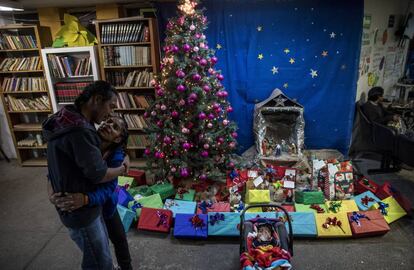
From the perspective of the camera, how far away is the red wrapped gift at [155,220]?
2791mm

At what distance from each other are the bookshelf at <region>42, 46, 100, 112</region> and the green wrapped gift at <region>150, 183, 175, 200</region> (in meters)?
1.92

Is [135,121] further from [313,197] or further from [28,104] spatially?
[313,197]

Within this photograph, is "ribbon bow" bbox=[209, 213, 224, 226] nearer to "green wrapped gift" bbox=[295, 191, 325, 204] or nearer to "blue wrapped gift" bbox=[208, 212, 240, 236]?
"blue wrapped gift" bbox=[208, 212, 240, 236]

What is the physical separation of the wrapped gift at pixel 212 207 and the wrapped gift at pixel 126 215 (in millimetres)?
692

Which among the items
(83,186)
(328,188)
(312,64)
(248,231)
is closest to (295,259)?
(248,231)

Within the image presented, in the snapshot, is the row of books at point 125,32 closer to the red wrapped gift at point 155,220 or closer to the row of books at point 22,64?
the row of books at point 22,64

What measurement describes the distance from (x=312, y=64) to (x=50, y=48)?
378cm

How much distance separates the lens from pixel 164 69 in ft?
10.9

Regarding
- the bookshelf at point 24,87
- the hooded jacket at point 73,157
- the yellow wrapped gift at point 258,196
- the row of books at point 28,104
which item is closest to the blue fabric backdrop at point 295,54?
the yellow wrapped gift at point 258,196

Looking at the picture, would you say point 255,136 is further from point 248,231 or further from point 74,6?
point 74,6

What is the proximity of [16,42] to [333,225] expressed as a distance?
15.7ft

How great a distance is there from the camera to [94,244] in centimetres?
159

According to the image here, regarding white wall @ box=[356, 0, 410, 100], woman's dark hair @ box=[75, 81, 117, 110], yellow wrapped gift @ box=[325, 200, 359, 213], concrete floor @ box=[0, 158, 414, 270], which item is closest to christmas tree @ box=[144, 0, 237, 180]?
concrete floor @ box=[0, 158, 414, 270]

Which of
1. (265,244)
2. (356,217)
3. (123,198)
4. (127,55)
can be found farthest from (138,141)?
(356,217)
